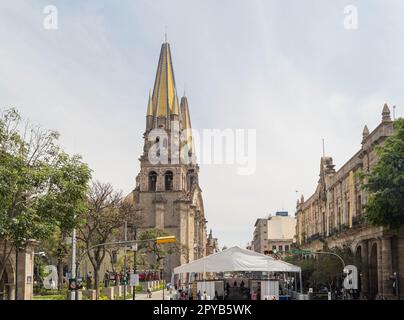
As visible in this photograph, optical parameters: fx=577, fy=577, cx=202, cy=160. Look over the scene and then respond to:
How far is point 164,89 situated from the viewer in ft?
375

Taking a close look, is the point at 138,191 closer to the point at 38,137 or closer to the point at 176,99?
the point at 176,99

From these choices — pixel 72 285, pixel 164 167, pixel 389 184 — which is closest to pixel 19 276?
pixel 72 285

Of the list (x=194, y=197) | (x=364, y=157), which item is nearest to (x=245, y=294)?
(x=364, y=157)

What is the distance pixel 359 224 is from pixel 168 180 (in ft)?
225

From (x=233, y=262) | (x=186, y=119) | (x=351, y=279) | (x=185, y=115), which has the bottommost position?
(x=351, y=279)

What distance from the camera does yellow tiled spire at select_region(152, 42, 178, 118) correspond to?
114125mm

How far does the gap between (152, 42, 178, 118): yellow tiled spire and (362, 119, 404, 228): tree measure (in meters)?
82.3

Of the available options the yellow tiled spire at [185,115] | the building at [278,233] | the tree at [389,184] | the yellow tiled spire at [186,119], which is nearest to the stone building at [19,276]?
the tree at [389,184]

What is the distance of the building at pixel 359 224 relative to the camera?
136 feet

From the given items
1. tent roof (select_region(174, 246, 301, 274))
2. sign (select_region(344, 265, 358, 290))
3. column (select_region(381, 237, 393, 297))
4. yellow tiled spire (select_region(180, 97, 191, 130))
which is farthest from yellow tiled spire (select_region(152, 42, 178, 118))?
tent roof (select_region(174, 246, 301, 274))

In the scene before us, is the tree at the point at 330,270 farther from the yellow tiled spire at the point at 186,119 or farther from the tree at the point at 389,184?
the yellow tiled spire at the point at 186,119

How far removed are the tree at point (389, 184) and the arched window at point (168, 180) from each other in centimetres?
8144

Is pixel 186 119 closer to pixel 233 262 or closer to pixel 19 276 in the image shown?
→ pixel 19 276
